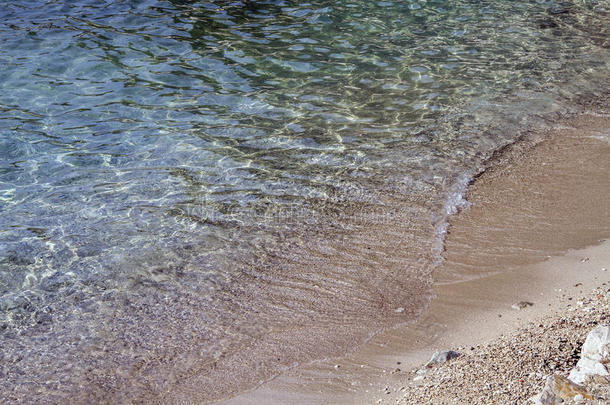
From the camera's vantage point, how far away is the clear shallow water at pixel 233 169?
465 centimetres

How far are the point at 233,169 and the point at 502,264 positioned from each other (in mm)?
3112

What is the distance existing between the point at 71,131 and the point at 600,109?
680 cm

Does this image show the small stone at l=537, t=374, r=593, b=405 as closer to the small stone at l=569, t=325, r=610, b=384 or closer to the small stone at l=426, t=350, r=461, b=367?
the small stone at l=569, t=325, r=610, b=384

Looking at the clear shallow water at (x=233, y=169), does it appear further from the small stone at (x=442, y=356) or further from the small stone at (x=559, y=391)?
the small stone at (x=559, y=391)

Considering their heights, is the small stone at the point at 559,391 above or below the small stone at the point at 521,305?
above

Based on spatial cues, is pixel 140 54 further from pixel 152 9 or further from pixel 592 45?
pixel 592 45

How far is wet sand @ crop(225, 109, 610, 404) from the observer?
4098mm

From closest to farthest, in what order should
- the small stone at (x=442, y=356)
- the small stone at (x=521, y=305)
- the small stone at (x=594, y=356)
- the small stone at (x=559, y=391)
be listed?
the small stone at (x=559, y=391) < the small stone at (x=594, y=356) < the small stone at (x=442, y=356) < the small stone at (x=521, y=305)

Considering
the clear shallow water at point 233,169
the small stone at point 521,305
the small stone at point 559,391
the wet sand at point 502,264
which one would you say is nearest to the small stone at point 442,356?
the wet sand at point 502,264

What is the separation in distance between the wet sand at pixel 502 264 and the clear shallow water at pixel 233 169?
0.68ft

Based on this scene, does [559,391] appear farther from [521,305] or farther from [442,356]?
[521,305]

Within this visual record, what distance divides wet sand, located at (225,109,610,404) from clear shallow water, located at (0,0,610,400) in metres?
0.21

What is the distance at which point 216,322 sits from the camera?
4754 millimetres

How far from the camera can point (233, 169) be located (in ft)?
23.0
